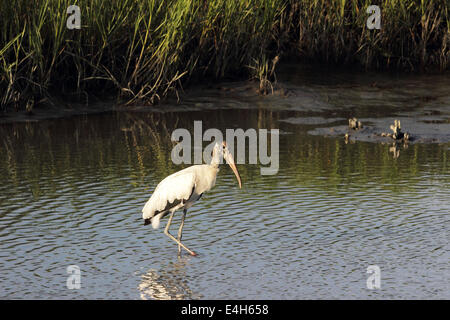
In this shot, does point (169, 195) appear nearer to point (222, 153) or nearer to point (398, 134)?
point (222, 153)

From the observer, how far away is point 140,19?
13.1 meters

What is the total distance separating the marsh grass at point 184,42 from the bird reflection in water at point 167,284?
20.0 feet

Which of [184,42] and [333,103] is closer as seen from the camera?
[184,42]

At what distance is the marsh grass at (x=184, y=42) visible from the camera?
42.1 feet

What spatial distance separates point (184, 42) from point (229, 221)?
6.08 meters

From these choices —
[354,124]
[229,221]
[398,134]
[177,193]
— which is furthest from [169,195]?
[354,124]

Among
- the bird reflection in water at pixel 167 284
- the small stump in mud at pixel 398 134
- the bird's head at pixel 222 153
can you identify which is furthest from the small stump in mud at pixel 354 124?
Answer: the bird reflection in water at pixel 167 284

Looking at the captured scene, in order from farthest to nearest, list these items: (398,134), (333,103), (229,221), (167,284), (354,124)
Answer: (333,103)
(354,124)
(398,134)
(229,221)
(167,284)

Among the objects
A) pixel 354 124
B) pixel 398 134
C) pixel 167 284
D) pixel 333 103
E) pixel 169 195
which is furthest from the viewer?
pixel 333 103

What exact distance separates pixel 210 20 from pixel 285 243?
24.3 feet

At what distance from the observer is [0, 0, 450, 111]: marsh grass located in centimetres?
1284

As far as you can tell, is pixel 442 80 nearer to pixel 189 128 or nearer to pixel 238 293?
pixel 189 128

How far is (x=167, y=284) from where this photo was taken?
643cm

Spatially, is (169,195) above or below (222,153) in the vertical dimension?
below
